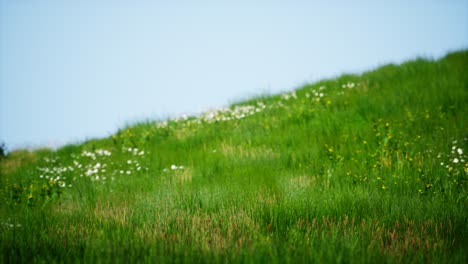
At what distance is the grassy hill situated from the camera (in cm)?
335

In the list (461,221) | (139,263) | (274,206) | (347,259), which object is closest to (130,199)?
(274,206)

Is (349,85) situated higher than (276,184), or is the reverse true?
(349,85)

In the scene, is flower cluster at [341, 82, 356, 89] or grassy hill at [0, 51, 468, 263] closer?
grassy hill at [0, 51, 468, 263]

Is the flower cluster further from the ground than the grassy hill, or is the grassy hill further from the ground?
the flower cluster

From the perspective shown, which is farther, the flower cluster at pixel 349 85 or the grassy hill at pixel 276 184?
the flower cluster at pixel 349 85

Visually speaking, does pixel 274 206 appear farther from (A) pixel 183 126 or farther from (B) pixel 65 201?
(A) pixel 183 126

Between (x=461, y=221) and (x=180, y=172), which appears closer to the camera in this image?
(x=461, y=221)

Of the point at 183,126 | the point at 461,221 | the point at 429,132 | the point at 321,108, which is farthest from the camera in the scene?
the point at 183,126

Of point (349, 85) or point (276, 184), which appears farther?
point (349, 85)

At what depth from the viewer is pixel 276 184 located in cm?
591

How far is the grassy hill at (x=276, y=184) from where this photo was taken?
11.0 ft

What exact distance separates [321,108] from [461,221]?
6.35 metres

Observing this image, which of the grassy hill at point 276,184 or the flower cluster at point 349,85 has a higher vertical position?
the flower cluster at point 349,85

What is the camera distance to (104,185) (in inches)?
272
